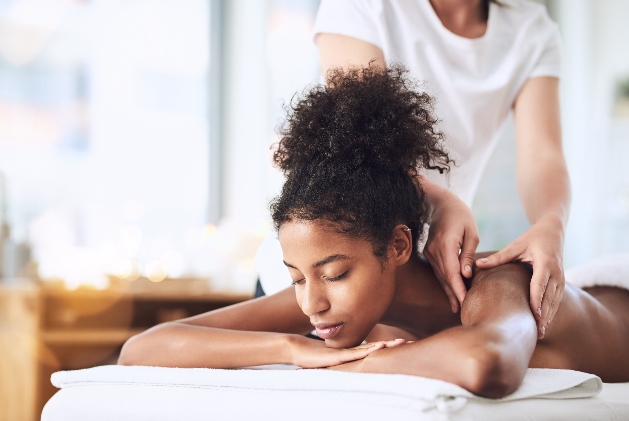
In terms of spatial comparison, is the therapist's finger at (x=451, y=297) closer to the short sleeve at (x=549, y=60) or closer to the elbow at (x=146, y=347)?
the elbow at (x=146, y=347)

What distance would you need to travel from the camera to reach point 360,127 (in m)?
1.17

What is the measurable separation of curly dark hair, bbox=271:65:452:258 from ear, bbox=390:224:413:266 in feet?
0.05

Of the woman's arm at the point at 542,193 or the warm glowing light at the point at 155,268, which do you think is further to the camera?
the warm glowing light at the point at 155,268

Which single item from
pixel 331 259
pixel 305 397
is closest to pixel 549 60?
pixel 331 259

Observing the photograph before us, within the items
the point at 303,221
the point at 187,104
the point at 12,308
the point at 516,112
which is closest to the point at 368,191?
the point at 303,221

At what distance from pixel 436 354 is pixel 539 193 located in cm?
71

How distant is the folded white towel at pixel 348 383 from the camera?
794 mm

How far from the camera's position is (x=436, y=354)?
0.87 metres

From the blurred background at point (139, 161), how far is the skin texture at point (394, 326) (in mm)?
1661

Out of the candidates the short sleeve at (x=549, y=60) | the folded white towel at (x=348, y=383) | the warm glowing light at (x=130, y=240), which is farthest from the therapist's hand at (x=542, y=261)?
the warm glowing light at (x=130, y=240)

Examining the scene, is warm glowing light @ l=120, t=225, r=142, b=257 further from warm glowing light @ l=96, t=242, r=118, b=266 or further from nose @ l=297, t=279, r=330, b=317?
nose @ l=297, t=279, r=330, b=317

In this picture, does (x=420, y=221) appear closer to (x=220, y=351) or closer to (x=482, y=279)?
(x=482, y=279)

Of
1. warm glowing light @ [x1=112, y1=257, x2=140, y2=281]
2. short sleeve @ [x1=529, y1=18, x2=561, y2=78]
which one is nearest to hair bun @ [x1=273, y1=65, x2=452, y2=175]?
short sleeve @ [x1=529, y1=18, x2=561, y2=78]

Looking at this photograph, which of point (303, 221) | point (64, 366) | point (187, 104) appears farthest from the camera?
point (187, 104)
